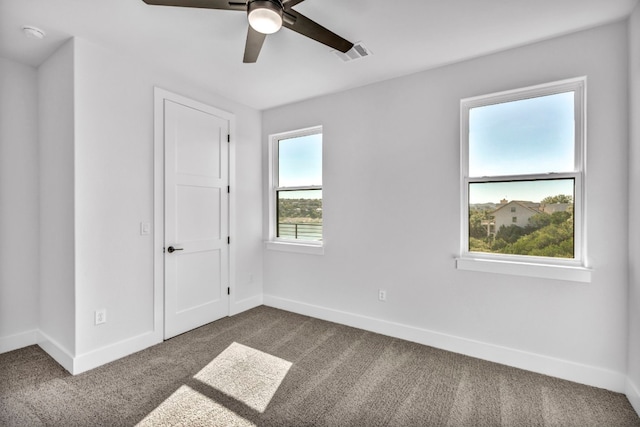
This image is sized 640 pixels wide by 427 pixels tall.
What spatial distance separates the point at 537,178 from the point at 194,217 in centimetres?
334

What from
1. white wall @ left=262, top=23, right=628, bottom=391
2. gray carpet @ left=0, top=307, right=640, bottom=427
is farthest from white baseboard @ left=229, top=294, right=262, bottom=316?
gray carpet @ left=0, top=307, right=640, bottom=427

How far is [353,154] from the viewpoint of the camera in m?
3.49

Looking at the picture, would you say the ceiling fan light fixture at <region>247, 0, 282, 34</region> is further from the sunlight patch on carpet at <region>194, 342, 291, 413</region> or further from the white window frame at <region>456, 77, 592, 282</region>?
the sunlight patch on carpet at <region>194, 342, 291, 413</region>

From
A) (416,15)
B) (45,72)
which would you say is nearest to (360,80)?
(416,15)

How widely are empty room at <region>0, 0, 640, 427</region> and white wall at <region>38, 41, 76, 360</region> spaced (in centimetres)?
3

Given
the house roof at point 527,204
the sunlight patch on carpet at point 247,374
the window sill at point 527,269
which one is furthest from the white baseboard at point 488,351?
the house roof at point 527,204

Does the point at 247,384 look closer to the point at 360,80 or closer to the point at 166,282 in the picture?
the point at 166,282

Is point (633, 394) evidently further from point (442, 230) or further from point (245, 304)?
point (245, 304)

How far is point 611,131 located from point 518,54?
0.94 m

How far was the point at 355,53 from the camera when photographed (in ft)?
8.75

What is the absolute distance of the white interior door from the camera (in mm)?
3139

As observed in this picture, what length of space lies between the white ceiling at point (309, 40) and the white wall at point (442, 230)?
0.24m

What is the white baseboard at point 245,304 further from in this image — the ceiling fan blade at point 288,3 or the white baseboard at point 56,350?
the ceiling fan blade at point 288,3

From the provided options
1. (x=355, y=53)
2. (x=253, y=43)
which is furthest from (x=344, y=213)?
(x=253, y=43)
